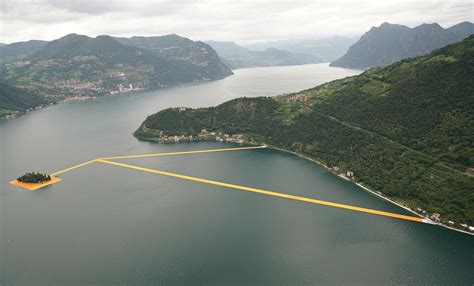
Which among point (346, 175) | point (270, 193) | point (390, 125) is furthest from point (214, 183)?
point (390, 125)

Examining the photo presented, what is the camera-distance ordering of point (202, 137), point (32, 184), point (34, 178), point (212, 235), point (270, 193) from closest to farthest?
point (212, 235) → point (270, 193) → point (32, 184) → point (34, 178) → point (202, 137)

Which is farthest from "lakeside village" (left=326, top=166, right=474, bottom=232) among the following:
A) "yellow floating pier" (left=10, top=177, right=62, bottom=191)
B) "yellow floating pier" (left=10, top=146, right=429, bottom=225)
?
"yellow floating pier" (left=10, top=177, right=62, bottom=191)

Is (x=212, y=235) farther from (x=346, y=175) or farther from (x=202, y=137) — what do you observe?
(x=202, y=137)

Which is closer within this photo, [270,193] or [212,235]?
[212,235]

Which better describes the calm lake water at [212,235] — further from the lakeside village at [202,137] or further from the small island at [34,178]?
the lakeside village at [202,137]

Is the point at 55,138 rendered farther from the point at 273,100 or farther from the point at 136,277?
the point at 136,277

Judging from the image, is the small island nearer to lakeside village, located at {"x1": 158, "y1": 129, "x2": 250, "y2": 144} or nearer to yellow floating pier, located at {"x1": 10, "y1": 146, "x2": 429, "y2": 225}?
yellow floating pier, located at {"x1": 10, "y1": 146, "x2": 429, "y2": 225}
